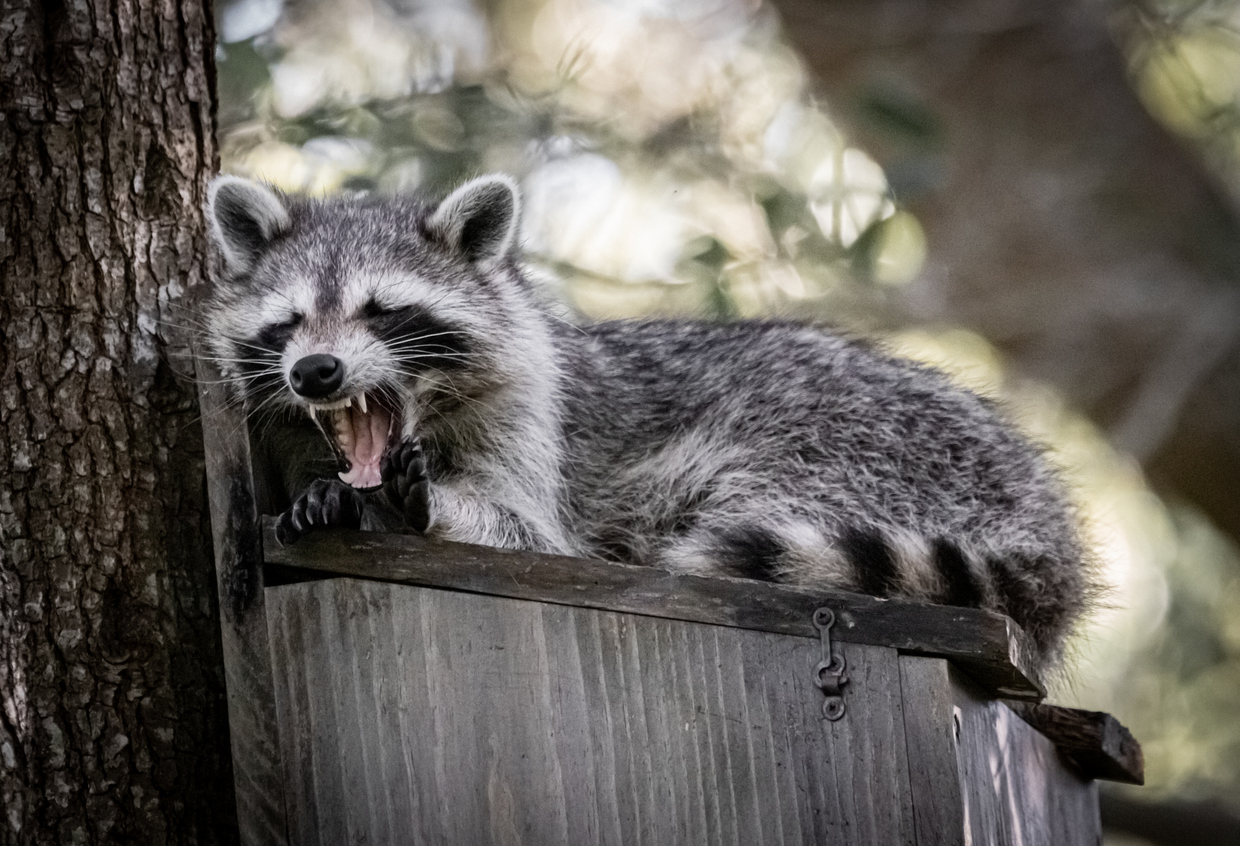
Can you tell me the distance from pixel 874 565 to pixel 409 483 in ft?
2.91

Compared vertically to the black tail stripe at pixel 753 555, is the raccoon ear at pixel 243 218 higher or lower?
higher

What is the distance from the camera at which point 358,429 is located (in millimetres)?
2906

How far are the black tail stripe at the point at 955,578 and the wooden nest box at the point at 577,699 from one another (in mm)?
171

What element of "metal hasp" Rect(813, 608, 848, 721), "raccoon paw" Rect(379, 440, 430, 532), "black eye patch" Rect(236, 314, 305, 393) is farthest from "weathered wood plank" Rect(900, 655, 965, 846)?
"black eye patch" Rect(236, 314, 305, 393)

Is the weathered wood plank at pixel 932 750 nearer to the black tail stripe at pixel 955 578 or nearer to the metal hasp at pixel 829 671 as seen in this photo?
the metal hasp at pixel 829 671

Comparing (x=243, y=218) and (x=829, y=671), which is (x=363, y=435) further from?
(x=829, y=671)

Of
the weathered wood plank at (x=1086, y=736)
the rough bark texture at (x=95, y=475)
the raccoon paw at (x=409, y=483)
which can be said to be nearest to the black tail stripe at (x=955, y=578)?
the weathered wood plank at (x=1086, y=736)

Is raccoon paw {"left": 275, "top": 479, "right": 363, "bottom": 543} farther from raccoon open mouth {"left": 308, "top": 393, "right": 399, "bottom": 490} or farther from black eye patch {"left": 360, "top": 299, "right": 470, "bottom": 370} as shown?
black eye patch {"left": 360, "top": 299, "right": 470, "bottom": 370}

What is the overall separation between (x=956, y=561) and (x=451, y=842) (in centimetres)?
109

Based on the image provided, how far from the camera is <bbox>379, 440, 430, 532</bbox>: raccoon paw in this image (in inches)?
99.1

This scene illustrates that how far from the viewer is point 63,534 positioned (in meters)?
2.69

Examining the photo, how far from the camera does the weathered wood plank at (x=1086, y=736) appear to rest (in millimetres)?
3215

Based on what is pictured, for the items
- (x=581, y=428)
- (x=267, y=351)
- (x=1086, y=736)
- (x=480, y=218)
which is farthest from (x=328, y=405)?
(x=1086, y=736)

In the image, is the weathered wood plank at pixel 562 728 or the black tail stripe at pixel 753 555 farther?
the black tail stripe at pixel 753 555
